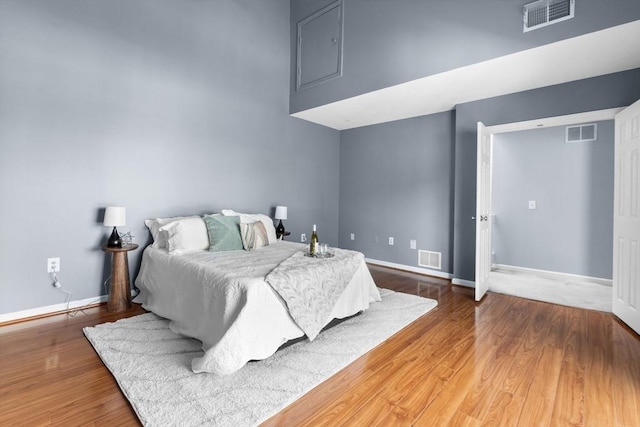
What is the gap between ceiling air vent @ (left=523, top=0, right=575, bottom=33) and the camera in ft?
8.61

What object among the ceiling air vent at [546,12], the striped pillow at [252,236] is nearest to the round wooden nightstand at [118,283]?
the striped pillow at [252,236]

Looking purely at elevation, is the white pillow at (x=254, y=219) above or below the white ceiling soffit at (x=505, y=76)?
below

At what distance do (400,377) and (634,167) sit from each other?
2.81m

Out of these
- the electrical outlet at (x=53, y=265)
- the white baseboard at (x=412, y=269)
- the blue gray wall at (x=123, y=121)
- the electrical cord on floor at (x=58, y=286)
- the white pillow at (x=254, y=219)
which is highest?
the blue gray wall at (x=123, y=121)

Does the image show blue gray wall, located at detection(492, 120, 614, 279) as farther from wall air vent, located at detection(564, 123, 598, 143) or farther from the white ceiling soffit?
the white ceiling soffit

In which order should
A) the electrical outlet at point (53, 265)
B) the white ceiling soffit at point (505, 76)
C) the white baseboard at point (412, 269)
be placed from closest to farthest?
the white ceiling soffit at point (505, 76) < the electrical outlet at point (53, 265) < the white baseboard at point (412, 269)

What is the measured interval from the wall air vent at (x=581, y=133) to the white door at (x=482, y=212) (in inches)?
64.3

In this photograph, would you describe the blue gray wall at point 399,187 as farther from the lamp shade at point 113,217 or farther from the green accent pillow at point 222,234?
the lamp shade at point 113,217

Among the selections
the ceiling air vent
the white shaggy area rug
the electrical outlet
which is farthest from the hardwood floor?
the ceiling air vent

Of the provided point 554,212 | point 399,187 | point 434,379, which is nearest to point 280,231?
point 399,187

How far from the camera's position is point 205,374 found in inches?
76.4

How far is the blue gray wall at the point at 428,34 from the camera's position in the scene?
2584 millimetres

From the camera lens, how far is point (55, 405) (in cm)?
169

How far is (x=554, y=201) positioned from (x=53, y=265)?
6.35m
